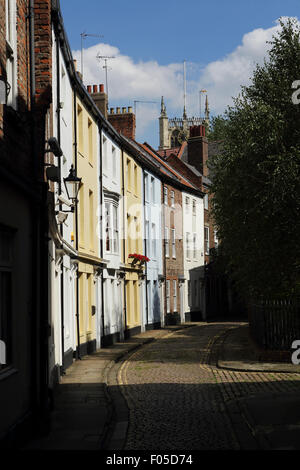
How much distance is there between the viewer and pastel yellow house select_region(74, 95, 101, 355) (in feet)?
72.3

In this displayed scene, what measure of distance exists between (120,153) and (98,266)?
7416 millimetres

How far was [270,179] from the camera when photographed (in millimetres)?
20797

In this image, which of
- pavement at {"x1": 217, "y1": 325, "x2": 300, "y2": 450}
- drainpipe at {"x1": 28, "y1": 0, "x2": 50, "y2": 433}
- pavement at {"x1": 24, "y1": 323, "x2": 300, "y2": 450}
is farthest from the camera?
drainpipe at {"x1": 28, "y1": 0, "x2": 50, "y2": 433}

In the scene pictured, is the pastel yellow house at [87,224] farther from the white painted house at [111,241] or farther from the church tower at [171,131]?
the church tower at [171,131]

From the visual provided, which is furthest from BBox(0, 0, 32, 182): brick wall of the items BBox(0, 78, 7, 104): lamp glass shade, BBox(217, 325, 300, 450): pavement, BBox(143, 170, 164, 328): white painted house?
BBox(143, 170, 164, 328): white painted house

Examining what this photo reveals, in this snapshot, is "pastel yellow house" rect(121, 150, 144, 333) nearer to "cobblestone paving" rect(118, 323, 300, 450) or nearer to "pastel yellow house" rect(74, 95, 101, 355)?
"pastel yellow house" rect(74, 95, 101, 355)

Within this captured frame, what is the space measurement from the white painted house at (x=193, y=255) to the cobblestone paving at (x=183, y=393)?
21.1m

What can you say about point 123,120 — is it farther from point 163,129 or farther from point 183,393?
point 163,129

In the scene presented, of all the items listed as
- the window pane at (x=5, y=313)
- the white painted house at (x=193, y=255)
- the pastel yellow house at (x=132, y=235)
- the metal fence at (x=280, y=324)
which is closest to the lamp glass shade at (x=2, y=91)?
the window pane at (x=5, y=313)

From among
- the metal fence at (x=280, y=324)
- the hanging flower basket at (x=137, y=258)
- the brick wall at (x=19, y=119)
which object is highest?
the brick wall at (x=19, y=119)

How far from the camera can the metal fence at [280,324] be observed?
63.9 feet

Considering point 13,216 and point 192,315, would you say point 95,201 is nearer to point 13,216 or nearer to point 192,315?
point 13,216

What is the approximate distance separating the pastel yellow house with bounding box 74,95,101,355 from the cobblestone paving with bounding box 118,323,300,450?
6.44ft

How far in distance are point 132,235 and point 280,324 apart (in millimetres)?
13989
